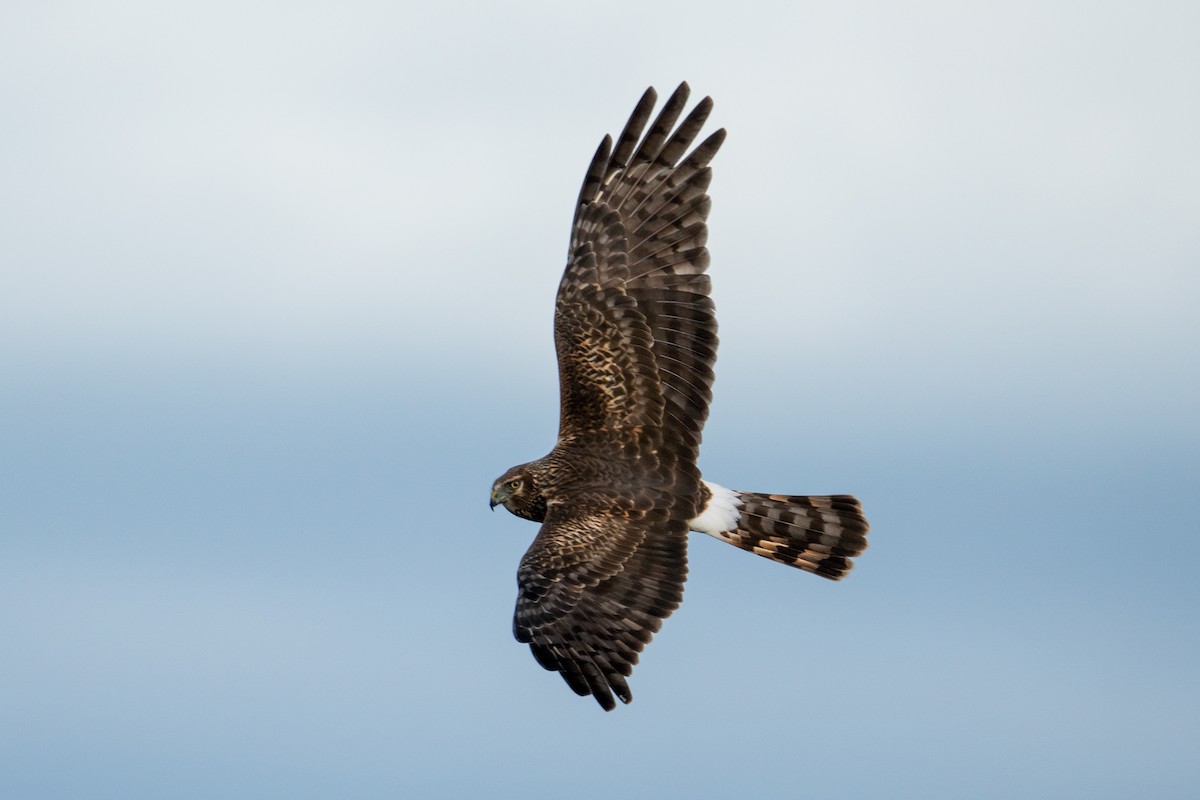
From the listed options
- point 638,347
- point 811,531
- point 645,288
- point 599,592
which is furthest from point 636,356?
point 811,531

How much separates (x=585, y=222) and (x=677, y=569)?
2802 mm

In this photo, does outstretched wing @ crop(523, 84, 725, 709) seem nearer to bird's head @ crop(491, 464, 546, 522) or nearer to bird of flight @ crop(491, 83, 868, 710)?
bird of flight @ crop(491, 83, 868, 710)

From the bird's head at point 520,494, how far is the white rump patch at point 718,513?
124 cm

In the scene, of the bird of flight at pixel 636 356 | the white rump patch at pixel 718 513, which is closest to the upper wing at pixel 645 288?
the bird of flight at pixel 636 356

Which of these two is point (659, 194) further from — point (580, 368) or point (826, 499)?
point (826, 499)

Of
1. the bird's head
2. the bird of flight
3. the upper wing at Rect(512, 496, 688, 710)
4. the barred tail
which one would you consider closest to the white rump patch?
the bird of flight

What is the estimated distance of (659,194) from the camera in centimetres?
1481

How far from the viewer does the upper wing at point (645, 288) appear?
579 inches

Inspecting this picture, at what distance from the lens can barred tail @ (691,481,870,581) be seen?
15.8 metres

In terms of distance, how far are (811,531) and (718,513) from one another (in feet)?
3.53

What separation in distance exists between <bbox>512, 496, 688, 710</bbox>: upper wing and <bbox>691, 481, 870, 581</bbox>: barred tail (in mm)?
1361

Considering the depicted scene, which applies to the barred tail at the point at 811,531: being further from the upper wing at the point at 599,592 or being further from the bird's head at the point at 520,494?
the bird's head at the point at 520,494

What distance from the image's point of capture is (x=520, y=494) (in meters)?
15.2

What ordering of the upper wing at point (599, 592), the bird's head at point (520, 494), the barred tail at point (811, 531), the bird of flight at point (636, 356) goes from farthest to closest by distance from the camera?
1. the barred tail at point (811, 531)
2. the bird's head at point (520, 494)
3. the bird of flight at point (636, 356)
4. the upper wing at point (599, 592)
